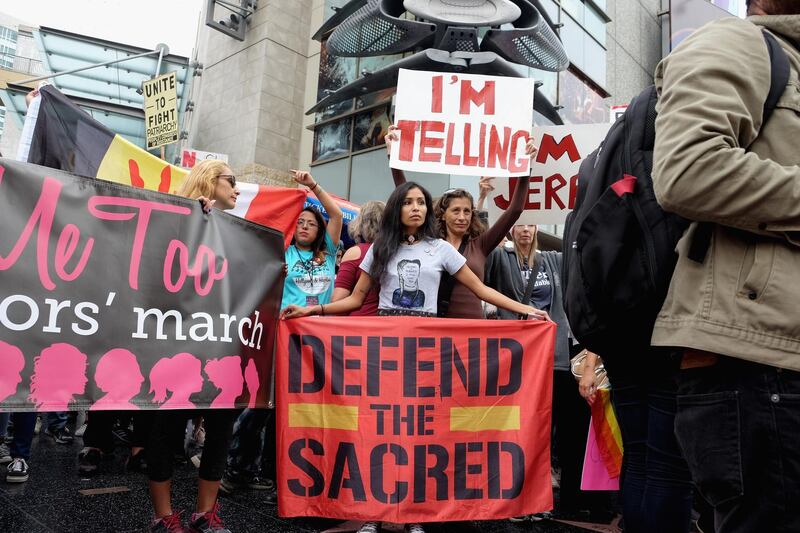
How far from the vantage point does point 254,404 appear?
3031 millimetres

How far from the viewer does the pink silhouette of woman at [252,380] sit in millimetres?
3008

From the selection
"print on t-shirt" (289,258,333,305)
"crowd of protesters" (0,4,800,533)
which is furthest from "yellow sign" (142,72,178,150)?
"crowd of protesters" (0,4,800,533)

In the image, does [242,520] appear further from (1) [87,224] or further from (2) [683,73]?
(2) [683,73]

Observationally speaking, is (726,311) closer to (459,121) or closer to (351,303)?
(351,303)

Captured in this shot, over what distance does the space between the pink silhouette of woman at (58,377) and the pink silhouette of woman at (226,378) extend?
552 millimetres

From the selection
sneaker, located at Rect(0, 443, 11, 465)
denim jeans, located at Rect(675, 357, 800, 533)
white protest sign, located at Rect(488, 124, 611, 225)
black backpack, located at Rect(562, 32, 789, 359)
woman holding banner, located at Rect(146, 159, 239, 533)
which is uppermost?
white protest sign, located at Rect(488, 124, 611, 225)

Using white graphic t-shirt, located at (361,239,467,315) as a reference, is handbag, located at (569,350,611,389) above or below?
below

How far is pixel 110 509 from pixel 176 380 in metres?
1.03

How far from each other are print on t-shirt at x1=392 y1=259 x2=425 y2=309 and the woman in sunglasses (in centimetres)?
113

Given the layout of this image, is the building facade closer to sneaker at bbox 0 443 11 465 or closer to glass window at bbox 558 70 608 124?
glass window at bbox 558 70 608 124

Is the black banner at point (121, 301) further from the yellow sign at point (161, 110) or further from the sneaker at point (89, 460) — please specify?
the yellow sign at point (161, 110)

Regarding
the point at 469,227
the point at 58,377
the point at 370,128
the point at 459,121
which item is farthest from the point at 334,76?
the point at 58,377

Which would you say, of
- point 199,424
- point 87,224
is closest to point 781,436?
point 87,224

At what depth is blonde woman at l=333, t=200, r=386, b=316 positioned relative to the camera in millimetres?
3469
